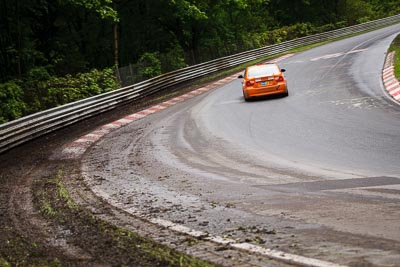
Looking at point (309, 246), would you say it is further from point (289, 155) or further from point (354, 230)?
point (289, 155)

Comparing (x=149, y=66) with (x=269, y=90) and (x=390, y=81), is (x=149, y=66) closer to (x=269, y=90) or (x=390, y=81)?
(x=269, y=90)

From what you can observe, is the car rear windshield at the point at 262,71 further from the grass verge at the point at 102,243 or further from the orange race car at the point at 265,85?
the grass verge at the point at 102,243

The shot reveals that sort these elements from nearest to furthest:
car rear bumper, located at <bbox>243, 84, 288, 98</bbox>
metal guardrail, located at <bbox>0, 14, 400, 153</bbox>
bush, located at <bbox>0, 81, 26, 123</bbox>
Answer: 1. metal guardrail, located at <bbox>0, 14, 400, 153</bbox>
2. bush, located at <bbox>0, 81, 26, 123</bbox>
3. car rear bumper, located at <bbox>243, 84, 288, 98</bbox>

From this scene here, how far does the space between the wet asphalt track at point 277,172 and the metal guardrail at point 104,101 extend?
2872 mm

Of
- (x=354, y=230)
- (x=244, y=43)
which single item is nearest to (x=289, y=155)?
(x=354, y=230)

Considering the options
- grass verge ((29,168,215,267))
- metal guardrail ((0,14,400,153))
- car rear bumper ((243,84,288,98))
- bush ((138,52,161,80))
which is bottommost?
grass verge ((29,168,215,267))

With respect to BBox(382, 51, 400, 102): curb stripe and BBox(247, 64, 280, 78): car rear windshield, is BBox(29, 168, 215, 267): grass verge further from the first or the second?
BBox(247, 64, 280, 78): car rear windshield

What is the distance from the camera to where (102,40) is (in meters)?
37.9

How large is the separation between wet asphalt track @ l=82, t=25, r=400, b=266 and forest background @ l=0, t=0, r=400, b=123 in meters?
6.21

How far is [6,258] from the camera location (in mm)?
5543

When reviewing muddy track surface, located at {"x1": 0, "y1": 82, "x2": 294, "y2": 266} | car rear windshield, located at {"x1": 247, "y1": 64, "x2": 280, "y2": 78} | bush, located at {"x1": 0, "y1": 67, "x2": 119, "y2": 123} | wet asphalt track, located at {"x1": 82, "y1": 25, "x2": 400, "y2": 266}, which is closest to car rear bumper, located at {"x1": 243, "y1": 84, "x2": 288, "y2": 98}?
car rear windshield, located at {"x1": 247, "y1": 64, "x2": 280, "y2": 78}

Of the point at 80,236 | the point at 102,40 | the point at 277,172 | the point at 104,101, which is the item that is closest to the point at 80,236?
the point at 80,236

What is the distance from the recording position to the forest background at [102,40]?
2270 centimetres

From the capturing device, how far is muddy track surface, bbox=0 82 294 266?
16.7 ft
